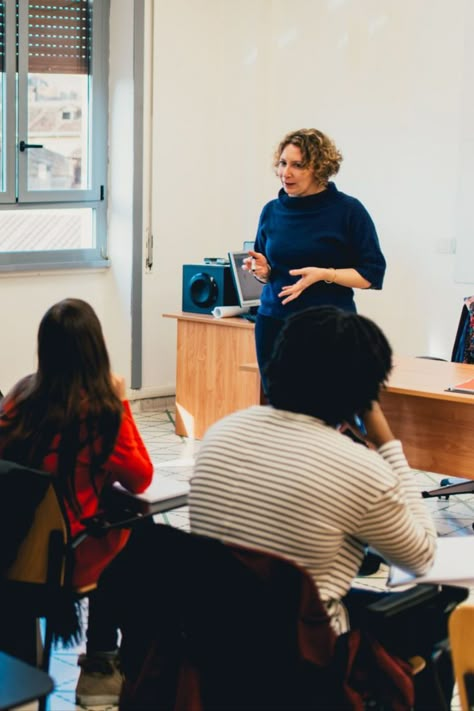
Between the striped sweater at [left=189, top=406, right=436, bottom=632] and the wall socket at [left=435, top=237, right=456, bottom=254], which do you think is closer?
the striped sweater at [left=189, top=406, right=436, bottom=632]

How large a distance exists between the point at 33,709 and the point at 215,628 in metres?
1.09

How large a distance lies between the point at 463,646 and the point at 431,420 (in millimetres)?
2204

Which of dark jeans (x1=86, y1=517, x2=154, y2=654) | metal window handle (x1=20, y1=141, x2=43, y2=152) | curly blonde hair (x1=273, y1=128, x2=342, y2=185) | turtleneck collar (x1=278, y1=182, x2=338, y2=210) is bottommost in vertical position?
dark jeans (x1=86, y1=517, x2=154, y2=654)

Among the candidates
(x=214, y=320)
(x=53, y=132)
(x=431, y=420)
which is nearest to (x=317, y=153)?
(x=431, y=420)

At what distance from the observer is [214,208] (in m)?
7.23

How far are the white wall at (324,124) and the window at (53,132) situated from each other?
1.28 ft

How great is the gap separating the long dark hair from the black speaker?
349 centimetres

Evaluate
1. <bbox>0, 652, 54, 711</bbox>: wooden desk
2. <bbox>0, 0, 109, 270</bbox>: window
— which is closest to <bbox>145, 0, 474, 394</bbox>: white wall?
<bbox>0, 0, 109, 270</bbox>: window

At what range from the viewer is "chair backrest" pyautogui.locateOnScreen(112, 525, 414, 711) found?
1.91 meters

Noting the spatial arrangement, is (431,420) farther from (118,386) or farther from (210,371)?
(210,371)

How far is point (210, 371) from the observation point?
20.2 feet

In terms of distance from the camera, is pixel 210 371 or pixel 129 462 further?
pixel 210 371

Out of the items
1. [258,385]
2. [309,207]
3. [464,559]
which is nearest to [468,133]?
[258,385]

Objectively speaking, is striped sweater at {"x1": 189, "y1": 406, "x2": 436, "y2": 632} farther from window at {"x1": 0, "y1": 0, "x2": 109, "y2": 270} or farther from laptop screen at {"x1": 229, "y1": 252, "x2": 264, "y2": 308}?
window at {"x1": 0, "y1": 0, "x2": 109, "y2": 270}
